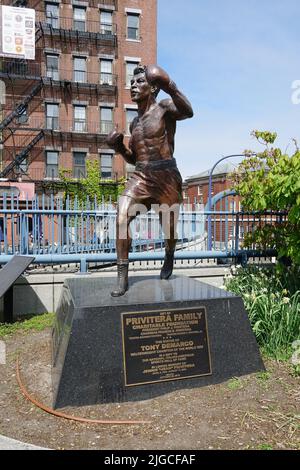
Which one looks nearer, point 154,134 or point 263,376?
point 263,376

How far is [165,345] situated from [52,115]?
91.6 feet

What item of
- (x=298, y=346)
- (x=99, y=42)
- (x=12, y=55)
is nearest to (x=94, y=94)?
(x=99, y=42)

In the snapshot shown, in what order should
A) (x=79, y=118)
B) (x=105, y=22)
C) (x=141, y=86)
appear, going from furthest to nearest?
(x=79, y=118)
(x=105, y=22)
(x=141, y=86)

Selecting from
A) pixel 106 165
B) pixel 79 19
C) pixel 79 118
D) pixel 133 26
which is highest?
pixel 79 19

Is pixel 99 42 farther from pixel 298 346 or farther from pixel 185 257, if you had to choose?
pixel 298 346

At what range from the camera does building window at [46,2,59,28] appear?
93.8 feet

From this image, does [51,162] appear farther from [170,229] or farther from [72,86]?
[170,229]

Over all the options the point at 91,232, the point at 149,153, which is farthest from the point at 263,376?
the point at 91,232

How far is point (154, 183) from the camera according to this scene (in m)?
4.81

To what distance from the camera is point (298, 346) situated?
4.71 metres

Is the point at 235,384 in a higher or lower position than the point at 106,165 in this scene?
lower

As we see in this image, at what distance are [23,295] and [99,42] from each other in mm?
26987

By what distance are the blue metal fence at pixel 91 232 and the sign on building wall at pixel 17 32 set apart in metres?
22.4

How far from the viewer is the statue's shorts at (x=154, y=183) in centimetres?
478
